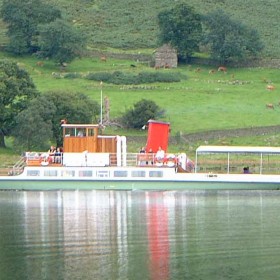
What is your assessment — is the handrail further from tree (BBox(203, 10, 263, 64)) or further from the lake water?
tree (BBox(203, 10, 263, 64))

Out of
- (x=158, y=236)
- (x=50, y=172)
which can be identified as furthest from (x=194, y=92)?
(x=158, y=236)

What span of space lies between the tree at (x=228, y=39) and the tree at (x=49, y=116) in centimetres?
4015

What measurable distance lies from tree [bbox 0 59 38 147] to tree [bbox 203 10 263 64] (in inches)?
1629

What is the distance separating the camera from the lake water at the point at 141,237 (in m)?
57.2

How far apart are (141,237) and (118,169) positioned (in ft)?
101

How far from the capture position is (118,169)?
97.2 meters

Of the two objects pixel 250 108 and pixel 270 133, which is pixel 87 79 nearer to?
pixel 250 108

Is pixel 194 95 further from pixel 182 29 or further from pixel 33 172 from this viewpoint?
pixel 33 172

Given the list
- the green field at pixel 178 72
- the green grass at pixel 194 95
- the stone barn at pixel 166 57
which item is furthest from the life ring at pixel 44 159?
the stone barn at pixel 166 57

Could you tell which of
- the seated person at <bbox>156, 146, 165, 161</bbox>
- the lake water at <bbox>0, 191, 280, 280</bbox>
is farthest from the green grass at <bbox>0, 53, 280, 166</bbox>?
the lake water at <bbox>0, 191, 280, 280</bbox>

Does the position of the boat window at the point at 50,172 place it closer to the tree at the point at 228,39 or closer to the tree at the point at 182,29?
the tree at the point at 228,39

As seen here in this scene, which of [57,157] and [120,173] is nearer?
[120,173]

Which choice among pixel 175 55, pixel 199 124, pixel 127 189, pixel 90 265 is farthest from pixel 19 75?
pixel 90 265

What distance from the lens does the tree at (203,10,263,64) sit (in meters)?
153
